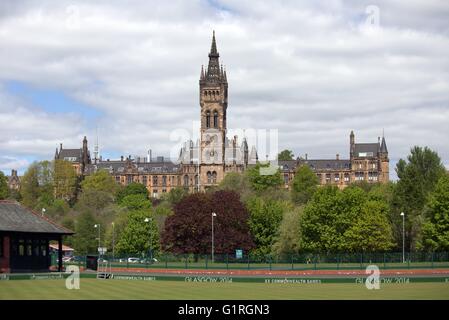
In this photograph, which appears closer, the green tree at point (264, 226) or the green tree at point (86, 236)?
the green tree at point (264, 226)

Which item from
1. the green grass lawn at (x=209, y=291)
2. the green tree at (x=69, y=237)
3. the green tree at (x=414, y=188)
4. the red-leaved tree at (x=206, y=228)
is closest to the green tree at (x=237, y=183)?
the green tree at (x=69, y=237)

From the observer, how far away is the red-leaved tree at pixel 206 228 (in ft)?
340

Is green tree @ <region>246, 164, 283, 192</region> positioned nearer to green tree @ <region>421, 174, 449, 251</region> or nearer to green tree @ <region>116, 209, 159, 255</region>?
green tree @ <region>116, 209, 159, 255</region>

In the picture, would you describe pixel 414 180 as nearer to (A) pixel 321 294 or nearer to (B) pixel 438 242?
(B) pixel 438 242

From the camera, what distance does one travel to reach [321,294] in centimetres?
4653

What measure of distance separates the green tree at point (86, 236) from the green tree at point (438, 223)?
4879 cm

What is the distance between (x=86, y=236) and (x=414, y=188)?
46.5 m

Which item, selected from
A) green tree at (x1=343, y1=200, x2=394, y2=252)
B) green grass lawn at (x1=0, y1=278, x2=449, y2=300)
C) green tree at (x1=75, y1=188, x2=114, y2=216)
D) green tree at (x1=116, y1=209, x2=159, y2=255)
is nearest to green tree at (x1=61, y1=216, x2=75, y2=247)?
green tree at (x1=116, y1=209, x2=159, y2=255)

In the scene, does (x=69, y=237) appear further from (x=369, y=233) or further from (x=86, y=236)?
(x=369, y=233)

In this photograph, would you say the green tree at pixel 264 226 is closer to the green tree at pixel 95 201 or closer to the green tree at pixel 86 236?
the green tree at pixel 86 236

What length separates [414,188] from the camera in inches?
4493
